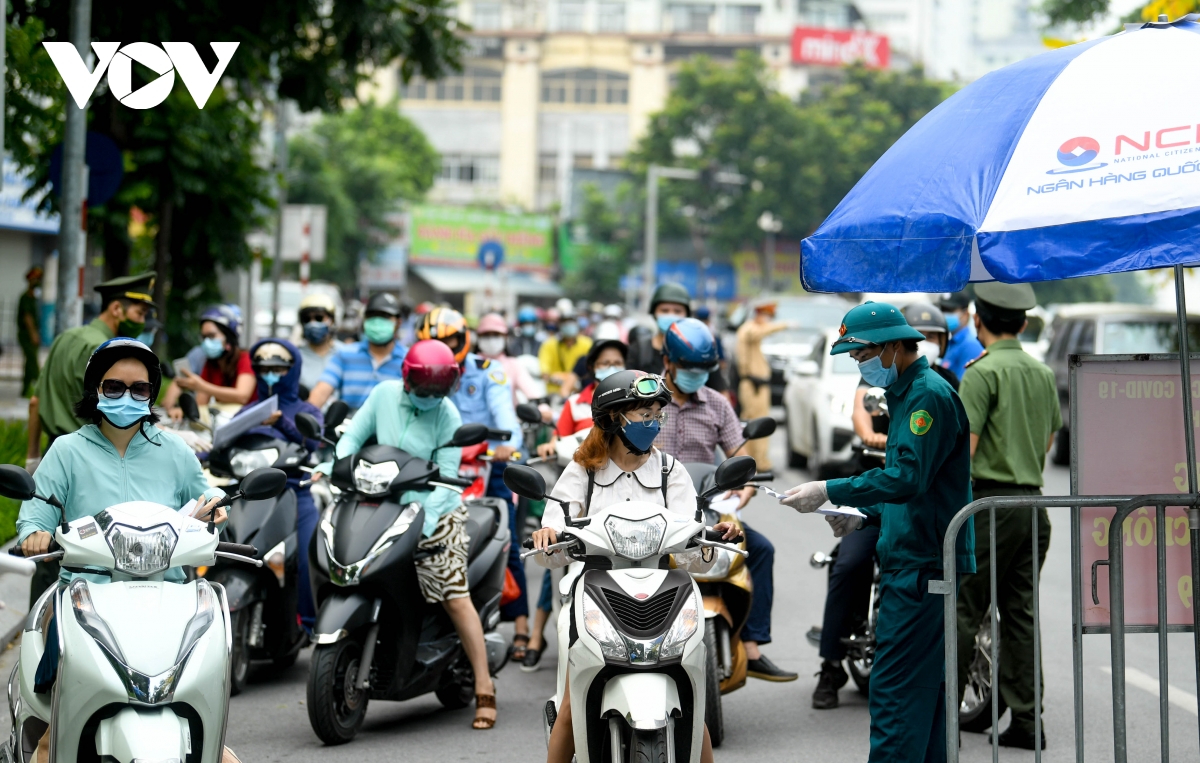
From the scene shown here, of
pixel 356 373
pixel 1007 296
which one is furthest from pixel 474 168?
pixel 1007 296

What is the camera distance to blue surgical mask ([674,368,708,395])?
22.4 feet

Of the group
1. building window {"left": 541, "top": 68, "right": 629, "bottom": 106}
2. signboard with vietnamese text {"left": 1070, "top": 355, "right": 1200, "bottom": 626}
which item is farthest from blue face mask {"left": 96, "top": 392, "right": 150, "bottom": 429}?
building window {"left": 541, "top": 68, "right": 629, "bottom": 106}

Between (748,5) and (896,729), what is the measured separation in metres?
85.0

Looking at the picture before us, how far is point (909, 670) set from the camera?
4949 mm

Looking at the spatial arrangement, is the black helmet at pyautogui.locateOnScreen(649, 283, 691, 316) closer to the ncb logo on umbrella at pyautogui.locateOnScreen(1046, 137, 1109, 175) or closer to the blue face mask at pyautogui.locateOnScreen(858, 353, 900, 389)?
the blue face mask at pyautogui.locateOnScreen(858, 353, 900, 389)

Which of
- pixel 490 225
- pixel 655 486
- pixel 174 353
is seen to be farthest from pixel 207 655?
pixel 490 225

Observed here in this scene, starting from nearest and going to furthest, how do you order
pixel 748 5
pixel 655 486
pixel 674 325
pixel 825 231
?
pixel 825 231
pixel 655 486
pixel 674 325
pixel 748 5

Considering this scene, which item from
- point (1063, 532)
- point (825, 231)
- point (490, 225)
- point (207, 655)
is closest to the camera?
point (207, 655)

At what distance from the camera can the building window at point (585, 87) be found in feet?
284

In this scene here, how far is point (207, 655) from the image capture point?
4.14 m

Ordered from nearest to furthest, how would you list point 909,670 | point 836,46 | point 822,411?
point 909,670, point 822,411, point 836,46

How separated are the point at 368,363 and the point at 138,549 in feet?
17.4

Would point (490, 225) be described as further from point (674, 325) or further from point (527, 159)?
point (674, 325)

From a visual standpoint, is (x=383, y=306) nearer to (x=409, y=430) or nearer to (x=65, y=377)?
(x=65, y=377)
